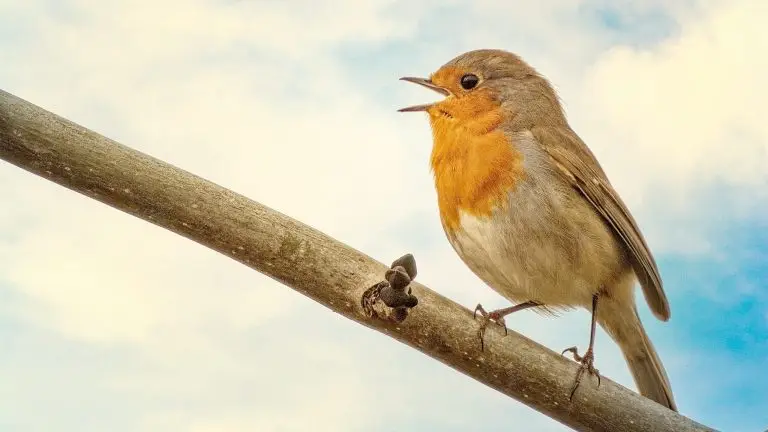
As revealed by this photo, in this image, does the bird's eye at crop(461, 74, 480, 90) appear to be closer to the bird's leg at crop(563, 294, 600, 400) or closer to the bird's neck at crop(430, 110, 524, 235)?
the bird's neck at crop(430, 110, 524, 235)

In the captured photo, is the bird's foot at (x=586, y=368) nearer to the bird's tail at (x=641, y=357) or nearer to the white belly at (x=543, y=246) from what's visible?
the white belly at (x=543, y=246)

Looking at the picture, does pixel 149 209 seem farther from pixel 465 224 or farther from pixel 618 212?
pixel 618 212

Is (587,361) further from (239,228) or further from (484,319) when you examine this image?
(239,228)

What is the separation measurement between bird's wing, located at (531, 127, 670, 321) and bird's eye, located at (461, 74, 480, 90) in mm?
416

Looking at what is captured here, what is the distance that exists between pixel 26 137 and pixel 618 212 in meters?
2.46

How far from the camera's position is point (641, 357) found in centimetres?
384

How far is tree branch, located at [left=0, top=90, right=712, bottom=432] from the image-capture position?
2.27 m

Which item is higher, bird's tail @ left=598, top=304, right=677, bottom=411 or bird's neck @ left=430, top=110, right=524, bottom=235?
bird's neck @ left=430, top=110, right=524, bottom=235

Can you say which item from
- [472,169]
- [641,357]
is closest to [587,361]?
[472,169]

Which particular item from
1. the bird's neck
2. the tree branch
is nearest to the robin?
the bird's neck

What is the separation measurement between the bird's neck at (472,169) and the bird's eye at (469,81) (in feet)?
1.15

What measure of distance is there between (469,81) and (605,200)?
2.88 ft

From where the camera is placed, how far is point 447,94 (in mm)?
3775

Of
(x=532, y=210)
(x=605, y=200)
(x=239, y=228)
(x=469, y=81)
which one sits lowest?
(x=239, y=228)
